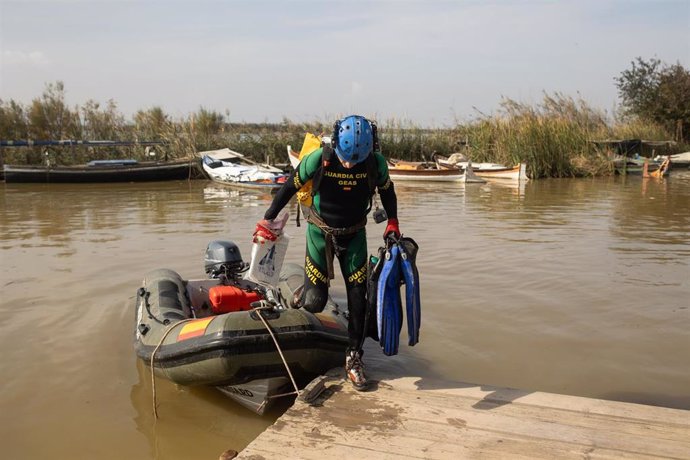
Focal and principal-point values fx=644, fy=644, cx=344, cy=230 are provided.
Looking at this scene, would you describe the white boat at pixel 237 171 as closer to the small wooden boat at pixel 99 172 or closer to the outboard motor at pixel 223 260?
the small wooden boat at pixel 99 172

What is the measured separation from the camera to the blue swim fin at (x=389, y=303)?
152 inches

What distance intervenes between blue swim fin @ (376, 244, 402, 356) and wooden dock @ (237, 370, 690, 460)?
314mm

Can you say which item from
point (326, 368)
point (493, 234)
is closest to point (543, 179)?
point (493, 234)

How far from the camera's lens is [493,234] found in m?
10.9

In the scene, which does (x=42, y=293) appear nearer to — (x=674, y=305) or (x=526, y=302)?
(x=526, y=302)

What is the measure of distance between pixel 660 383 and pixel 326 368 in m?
2.47

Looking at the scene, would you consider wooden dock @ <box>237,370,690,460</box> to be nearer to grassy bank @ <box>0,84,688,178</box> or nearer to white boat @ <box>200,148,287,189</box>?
white boat @ <box>200,148,287,189</box>

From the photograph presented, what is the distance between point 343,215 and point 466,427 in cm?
Result: 147

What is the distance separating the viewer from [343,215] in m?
4.07

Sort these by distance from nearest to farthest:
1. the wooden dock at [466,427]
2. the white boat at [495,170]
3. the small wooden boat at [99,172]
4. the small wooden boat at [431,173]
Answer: the wooden dock at [466,427] → the small wooden boat at [99,172] → the white boat at [495,170] → the small wooden boat at [431,173]

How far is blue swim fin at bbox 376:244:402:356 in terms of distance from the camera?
386 centimetres

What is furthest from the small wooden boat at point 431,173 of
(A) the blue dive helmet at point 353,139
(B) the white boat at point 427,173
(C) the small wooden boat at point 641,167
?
(A) the blue dive helmet at point 353,139

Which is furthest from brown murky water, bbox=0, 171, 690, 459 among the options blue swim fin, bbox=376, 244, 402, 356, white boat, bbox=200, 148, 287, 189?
white boat, bbox=200, 148, 287, 189

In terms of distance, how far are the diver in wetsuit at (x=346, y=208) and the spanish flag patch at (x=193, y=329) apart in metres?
0.68
